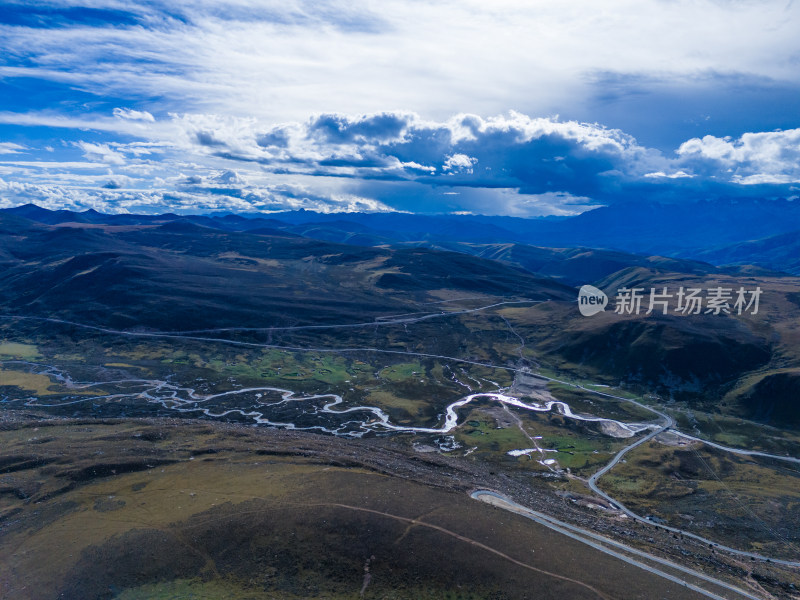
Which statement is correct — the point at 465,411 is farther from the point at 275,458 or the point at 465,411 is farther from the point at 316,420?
the point at 275,458

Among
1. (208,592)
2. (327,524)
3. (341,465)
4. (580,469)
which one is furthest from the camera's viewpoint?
(580,469)

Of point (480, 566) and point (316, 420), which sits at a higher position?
point (480, 566)

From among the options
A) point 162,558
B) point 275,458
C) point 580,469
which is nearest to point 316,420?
point 275,458

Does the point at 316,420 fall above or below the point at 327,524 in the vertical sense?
below

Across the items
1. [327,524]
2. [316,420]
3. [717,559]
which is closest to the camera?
[327,524]

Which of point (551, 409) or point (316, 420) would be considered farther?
point (551, 409)

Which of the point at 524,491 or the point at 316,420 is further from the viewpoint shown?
the point at 316,420

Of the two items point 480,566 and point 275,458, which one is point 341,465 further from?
point 480,566

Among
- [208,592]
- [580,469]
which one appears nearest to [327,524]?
[208,592]

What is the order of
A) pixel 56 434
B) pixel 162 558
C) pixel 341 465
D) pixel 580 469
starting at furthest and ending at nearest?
pixel 580 469 < pixel 56 434 < pixel 341 465 < pixel 162 558
